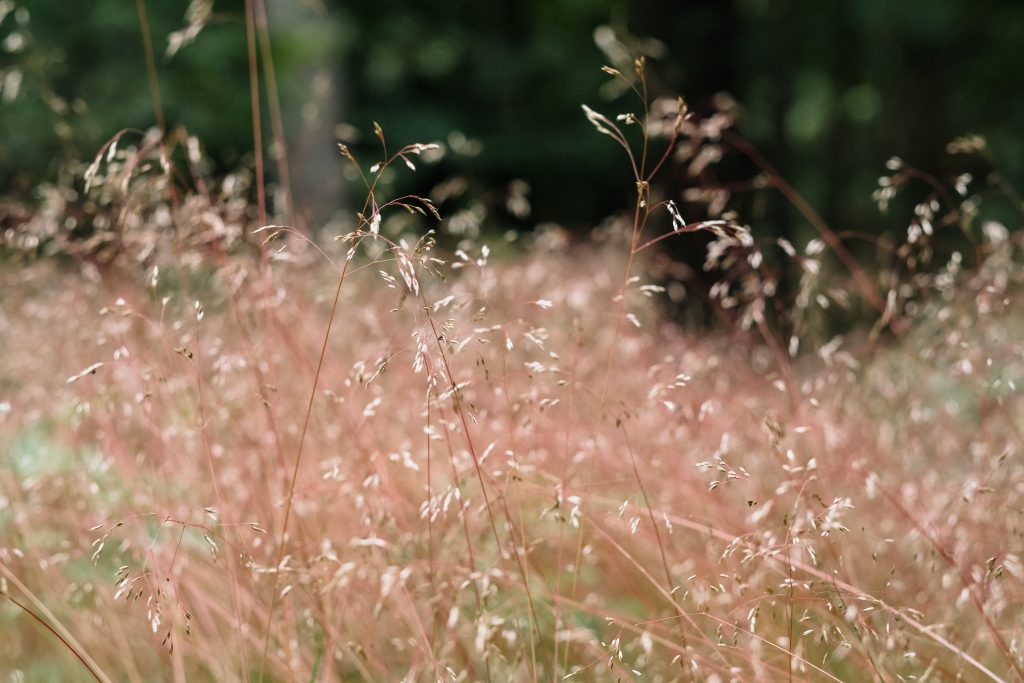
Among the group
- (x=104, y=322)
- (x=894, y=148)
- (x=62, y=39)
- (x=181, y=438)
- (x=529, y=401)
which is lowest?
(x=894, y=148)

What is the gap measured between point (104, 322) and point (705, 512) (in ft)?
5.73

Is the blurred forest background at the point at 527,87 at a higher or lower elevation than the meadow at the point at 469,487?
lower

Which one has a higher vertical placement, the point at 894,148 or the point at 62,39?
the point at 62,39

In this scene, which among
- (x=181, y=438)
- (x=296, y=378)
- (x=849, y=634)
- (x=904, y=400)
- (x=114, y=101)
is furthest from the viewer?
(x=114, y=101)

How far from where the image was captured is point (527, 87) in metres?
17.8

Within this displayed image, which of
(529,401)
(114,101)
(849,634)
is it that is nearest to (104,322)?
(529,401)

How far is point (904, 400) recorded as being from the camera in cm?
276

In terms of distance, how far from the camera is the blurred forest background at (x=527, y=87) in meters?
11.5

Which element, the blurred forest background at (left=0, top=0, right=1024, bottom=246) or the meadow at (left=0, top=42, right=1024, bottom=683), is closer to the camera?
the meadow at (left=0, top=42, right=1024, bottom=683)

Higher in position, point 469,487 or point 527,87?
point 469,487

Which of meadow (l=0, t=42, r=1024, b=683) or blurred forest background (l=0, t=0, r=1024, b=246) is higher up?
meadow (l=0, t=42, r=1024, b=683)

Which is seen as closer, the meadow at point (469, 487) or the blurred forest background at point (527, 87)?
the meadow at point (469, 487)

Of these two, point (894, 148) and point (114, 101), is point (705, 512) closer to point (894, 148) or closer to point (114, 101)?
point (114, 101)

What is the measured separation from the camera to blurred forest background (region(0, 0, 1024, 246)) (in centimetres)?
1145
